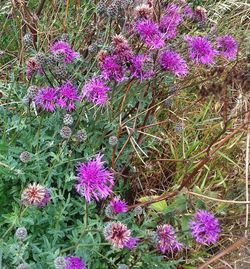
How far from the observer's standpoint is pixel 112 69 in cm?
157

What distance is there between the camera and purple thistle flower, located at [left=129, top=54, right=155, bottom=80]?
5.27 ft

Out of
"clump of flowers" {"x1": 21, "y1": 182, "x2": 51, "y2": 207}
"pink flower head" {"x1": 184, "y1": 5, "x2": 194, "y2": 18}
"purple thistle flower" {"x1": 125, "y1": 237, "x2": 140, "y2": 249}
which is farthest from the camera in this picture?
"pink flower head" {"x1": 184, "y1": 5, "x2": 194, "y2": 18}

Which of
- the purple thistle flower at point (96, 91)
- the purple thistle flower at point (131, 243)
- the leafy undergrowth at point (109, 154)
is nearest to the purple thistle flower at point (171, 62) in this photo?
the leafy undergrowth at point (109, 154)

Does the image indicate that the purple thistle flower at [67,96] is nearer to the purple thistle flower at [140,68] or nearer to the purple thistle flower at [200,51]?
the purple thistle flower at [140,68]

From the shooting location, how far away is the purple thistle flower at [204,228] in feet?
4.74

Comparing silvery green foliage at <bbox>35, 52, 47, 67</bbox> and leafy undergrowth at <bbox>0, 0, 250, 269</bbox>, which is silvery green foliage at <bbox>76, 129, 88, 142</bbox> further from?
silvery green foliage at <bbox>35, 52, 47, 67</bbox>

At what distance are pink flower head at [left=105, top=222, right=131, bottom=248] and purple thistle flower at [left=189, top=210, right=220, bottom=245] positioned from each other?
8.7 inches

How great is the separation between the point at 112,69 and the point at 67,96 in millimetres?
155

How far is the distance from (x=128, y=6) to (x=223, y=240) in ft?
2.93

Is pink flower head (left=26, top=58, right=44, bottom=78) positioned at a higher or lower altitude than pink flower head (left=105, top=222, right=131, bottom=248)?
higher

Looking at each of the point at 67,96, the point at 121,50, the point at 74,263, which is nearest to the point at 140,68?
the point at 121,50

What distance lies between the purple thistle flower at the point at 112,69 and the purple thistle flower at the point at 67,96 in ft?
0.35

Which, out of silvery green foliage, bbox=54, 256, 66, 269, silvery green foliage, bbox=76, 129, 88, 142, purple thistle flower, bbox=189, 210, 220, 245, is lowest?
silvery green foliage, bbox=54, 256, 66, 269

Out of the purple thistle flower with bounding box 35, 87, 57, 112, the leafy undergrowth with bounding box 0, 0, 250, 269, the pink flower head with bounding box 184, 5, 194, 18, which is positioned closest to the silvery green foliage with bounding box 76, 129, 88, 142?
the leafy undergrowth with bounding box 0, 0, 250, 269
